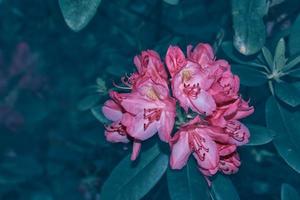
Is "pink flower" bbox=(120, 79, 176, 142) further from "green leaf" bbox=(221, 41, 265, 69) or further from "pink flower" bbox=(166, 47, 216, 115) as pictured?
"green leaf" bbox=(221, 41, 265, 69)

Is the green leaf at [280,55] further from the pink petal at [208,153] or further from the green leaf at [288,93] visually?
the pink petal at [208,153]

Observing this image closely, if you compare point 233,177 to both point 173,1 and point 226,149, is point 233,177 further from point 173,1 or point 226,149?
point 173,1

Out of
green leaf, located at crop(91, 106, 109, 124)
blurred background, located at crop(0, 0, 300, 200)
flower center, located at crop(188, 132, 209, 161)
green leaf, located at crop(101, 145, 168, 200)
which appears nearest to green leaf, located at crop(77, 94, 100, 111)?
blurred background, located at crop(0, 0, 300, 200)

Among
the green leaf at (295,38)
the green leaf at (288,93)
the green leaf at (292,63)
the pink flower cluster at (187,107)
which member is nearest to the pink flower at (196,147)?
the pink flower cluster at (187,107)

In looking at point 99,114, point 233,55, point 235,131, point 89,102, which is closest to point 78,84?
point 89,102

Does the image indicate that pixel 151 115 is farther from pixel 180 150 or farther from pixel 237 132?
pixel 237 132

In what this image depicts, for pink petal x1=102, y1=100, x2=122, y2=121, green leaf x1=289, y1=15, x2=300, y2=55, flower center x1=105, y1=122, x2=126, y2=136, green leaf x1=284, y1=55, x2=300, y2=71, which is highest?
green leaf x1=289, y1=15, x2=300, y2=55

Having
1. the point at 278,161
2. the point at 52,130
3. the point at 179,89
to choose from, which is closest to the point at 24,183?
the point at 52,130
